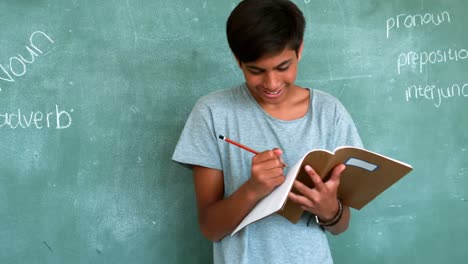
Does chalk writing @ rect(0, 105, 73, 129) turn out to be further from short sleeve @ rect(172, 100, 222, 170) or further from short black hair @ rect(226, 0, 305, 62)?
short black hair @ rect(226, 0, 305, 62)

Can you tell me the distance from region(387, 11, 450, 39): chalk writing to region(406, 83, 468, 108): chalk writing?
18 cm

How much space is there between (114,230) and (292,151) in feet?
1.89

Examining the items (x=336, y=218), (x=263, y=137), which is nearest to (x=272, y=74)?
(x=263, y=137)

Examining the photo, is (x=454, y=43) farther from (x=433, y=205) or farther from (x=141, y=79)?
(x=141, y=79)

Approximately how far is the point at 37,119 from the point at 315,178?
29.7 inches

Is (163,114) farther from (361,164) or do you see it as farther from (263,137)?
(361,164)

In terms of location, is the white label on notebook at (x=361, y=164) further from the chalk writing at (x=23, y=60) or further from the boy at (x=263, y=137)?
the chalk writing at (x=23, y=60)

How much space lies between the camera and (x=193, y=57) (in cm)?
138

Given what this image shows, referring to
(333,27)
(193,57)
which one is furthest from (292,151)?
(333,27)

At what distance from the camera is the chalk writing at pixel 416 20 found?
1.50 m

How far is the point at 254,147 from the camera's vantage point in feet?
3.39

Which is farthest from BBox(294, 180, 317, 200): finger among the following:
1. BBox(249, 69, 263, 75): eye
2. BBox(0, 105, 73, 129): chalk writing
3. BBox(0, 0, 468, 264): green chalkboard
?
BBox(0, 105, 73, 129): chalk writing

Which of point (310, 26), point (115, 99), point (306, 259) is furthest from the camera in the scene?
point (310, 26)

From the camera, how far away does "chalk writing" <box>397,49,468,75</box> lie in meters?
1.50
